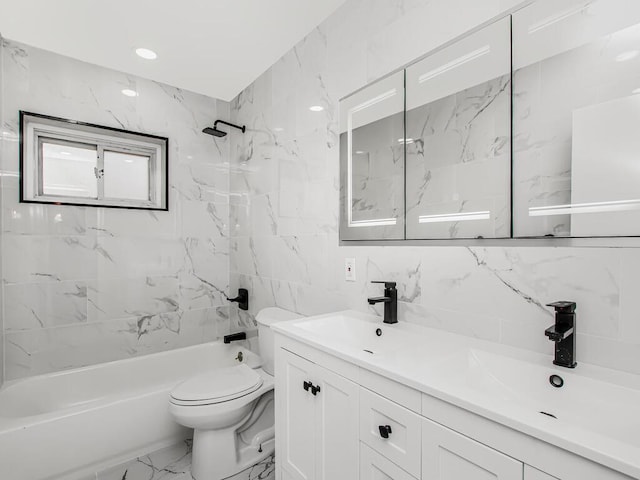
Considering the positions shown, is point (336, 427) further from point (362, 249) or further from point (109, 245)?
point (109, 245)

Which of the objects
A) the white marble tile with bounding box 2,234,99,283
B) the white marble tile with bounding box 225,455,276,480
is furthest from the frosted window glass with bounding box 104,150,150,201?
the white marble tile with bounding box 225,455,276,480

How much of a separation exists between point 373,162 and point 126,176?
6.60 ft

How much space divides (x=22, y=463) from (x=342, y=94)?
2521 millimetres

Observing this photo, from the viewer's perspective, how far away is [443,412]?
796 mm

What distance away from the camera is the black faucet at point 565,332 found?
885 millimetres

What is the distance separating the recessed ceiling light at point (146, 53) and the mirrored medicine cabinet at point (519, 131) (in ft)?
4.75

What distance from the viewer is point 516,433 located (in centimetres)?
67

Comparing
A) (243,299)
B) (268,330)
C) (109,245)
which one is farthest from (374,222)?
(109,245)

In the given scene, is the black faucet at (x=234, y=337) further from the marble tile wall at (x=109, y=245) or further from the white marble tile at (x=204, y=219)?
the white marble tile at (x=204, y=219)

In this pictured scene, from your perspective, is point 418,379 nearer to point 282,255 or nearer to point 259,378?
point 259,378

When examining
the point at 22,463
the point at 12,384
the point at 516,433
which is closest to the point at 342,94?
the point at 516,433

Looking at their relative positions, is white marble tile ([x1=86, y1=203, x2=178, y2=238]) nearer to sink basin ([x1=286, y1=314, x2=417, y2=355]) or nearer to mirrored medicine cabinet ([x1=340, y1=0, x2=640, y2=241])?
sink basin ([x1=286, y1=314, x2=417, y2=355])

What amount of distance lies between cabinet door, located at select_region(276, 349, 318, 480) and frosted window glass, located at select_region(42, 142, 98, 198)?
197 cm

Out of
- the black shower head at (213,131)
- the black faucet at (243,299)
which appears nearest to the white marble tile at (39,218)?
the black shower head at (213,131)
